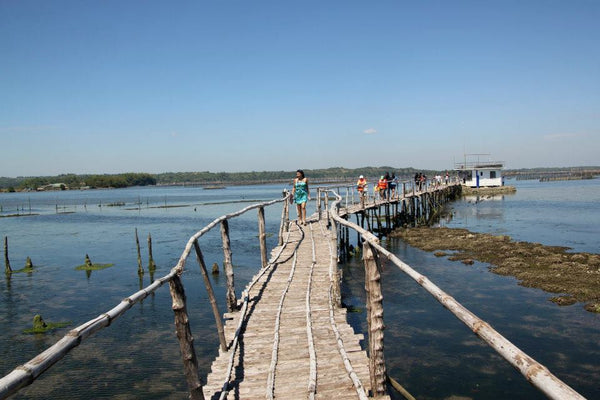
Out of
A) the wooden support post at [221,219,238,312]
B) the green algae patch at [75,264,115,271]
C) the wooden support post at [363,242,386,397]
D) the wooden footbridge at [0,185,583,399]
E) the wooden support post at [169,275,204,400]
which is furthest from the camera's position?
the green algae patch at [75,264,115,271]

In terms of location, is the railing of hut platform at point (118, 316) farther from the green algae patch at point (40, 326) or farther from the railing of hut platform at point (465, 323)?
the green algae patch at point (40, 326)

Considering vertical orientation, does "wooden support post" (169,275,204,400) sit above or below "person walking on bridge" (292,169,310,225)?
below

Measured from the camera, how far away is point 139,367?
11508 millimetres

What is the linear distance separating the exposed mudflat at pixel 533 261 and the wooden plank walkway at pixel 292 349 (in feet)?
33.5

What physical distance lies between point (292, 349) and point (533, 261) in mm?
16910

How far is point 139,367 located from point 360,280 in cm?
1020

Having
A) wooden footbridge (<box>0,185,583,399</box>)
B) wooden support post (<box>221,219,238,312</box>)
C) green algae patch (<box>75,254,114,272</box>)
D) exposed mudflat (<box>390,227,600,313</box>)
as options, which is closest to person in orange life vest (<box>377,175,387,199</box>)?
exposed mudflat (<box>390,227,600,313</box>)

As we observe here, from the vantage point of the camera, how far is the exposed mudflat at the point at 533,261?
14977 mm

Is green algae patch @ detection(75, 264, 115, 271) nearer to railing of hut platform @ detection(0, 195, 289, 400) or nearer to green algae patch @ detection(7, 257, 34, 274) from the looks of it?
green algae patch @ detection(7, 257, 34, 274)

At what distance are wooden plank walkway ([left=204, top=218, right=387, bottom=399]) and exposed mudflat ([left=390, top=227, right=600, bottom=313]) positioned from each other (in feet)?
33.5

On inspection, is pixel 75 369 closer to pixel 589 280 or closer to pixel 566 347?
pixel 566 347

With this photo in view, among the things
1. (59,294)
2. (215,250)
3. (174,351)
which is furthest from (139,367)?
(215,250)

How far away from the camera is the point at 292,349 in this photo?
6285 mm

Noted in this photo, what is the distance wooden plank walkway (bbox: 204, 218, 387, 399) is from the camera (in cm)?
515
